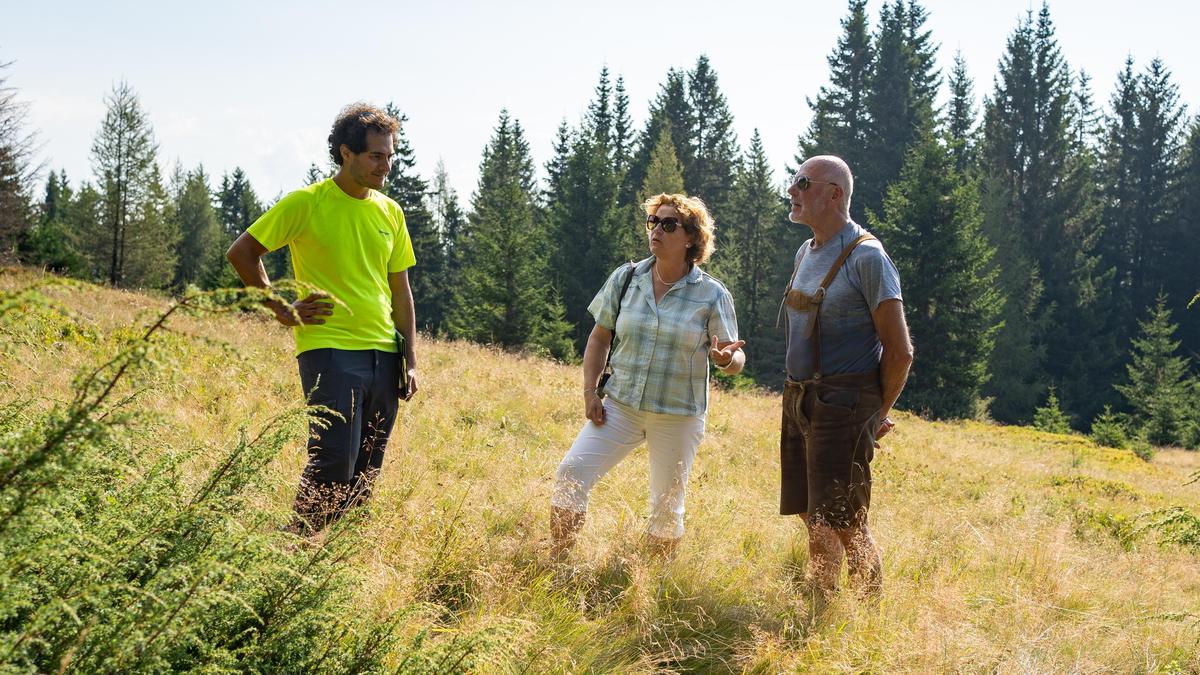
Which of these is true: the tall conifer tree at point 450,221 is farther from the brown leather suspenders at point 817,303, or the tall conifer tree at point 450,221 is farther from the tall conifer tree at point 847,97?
the brown leather suspenders at point 817,303

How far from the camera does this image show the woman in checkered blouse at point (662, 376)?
3898 millimetres

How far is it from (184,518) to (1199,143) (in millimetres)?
55438

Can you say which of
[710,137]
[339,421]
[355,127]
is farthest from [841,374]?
[710,137]

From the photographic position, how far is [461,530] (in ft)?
12.3

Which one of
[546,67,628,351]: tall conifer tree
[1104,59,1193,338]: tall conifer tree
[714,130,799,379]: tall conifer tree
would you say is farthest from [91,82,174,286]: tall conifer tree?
[1104,59,1193,338]: tall conifer tree

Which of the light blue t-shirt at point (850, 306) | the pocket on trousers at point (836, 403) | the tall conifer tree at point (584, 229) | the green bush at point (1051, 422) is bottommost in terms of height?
the green bush at point (1051, 422)

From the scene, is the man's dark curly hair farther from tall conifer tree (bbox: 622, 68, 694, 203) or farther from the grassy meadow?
tall conifer tree (bbox: 622, 68, 694, 203)

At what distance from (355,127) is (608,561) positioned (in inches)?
92.6

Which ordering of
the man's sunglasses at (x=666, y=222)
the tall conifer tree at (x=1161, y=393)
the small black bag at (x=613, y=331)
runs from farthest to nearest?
1. the tall conifer tree at (x=1161, y=393)
2. the small black bag at (x=613, y=331)
3. the man's sunglasses at (x=666, y=222)

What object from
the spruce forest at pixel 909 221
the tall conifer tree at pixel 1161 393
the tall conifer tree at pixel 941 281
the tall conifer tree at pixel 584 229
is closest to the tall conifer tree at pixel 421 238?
the spruce forest at pixel 909 221

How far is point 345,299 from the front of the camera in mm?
3496

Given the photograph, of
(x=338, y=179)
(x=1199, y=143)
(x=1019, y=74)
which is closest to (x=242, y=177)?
(x=1019, y=74)

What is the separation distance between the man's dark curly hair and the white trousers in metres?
1.73

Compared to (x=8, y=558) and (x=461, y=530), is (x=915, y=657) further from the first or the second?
(x=8, y=558)
